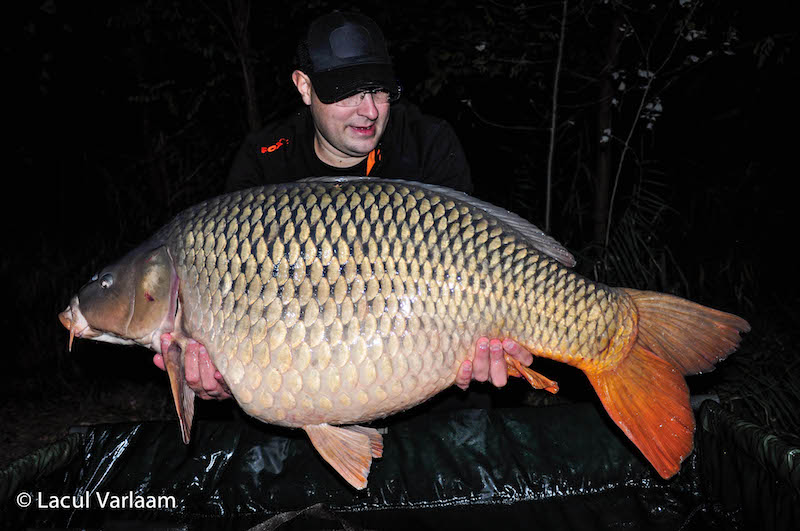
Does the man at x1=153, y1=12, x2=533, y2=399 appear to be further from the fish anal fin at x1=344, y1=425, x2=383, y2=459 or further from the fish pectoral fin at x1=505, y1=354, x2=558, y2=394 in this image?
the fish anal fin at x1=344, y1=425, x2=383, y2=459

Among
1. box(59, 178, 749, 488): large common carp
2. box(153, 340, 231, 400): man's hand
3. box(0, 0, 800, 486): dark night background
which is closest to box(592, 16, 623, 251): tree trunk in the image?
box(0, 0, 800, 486): dark night background

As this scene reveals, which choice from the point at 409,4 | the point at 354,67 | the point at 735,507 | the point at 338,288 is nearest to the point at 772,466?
the point at 735,507

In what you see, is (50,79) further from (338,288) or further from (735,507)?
(735,507)

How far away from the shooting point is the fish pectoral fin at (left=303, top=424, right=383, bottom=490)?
1.53 m

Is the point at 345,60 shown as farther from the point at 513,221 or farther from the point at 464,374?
the point at 464,374

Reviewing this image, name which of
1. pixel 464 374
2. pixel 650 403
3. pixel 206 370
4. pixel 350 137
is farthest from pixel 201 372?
pixel 650 403

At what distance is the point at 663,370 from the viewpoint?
5.00ft

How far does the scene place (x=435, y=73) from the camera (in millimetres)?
3311

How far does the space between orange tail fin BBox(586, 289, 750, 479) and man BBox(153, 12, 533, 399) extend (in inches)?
→ 9.5

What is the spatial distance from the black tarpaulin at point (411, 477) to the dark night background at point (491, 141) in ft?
2.17

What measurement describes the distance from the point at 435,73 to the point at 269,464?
2211 millimetres

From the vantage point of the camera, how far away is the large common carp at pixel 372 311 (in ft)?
4.58

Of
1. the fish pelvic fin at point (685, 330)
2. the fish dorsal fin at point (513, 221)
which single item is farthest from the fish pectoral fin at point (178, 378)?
the fish pelvic fin at point (685, 330)

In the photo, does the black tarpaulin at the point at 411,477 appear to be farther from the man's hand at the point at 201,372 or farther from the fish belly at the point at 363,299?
the fish belly at the point at 363,299
